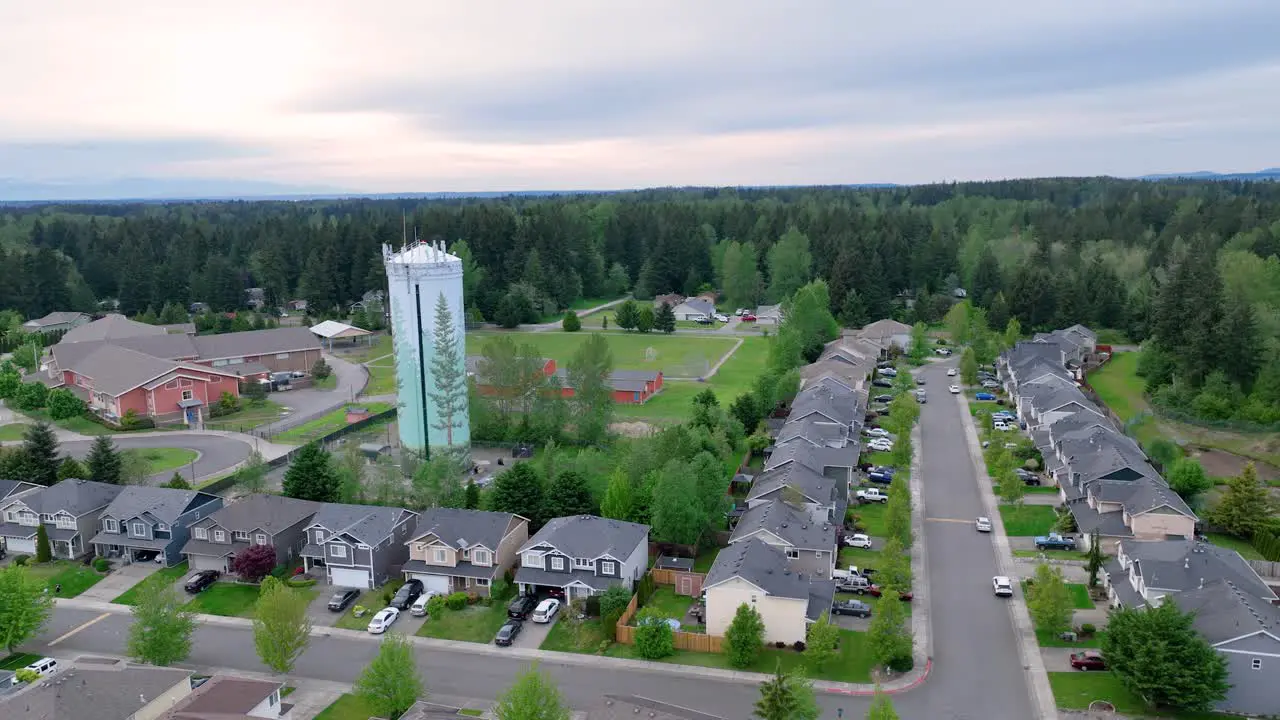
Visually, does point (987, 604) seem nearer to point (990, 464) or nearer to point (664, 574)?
point (664, 574)

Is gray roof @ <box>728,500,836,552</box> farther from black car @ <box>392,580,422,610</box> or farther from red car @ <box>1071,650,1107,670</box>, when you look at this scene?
black car @ <box>392,580,422,610</box>

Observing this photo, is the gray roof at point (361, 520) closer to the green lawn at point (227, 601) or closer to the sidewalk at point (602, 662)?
the green lawn at point (227, 601)

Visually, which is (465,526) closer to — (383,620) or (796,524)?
(383,620)

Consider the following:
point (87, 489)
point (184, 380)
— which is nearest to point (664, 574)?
point (87, 489)

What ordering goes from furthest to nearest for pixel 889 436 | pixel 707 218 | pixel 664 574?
pixel 707 218 < pixel 889 436 < pixel 664 574

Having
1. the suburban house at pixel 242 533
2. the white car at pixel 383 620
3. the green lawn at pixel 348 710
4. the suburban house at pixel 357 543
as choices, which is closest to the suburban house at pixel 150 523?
the suburban house at pixel 242 533

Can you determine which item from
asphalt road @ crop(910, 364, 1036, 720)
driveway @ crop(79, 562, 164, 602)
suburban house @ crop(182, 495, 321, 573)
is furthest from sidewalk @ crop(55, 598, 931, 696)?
driveway @ crop(79, 562, 164, 602)

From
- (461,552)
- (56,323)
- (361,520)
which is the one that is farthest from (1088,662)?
(56,323)
